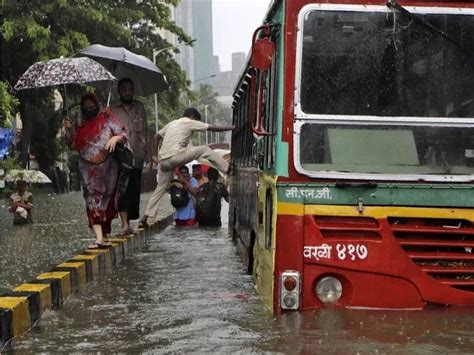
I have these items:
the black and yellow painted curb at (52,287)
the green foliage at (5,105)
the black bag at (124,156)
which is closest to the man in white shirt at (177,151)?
→ the black and yellow painted curb at (52,287)

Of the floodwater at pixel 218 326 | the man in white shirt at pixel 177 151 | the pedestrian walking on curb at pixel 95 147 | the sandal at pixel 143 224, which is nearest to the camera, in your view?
the floodwater at pixel 218 326

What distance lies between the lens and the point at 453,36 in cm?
538

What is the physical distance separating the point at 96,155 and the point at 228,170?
3.38 metres

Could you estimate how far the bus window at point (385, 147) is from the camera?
529 centimetres

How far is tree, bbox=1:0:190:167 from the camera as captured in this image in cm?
2264

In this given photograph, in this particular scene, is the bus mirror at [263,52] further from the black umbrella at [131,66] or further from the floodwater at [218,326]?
the black umbrella at [131,66]

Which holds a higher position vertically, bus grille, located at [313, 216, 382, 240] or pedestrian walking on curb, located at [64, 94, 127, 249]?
pedestrian walking on curb, located at [64, 94, 127, 249]

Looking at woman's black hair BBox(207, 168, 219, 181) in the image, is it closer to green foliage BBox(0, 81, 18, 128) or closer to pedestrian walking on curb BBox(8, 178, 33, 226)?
pedestrian walking on curb BBox(8, 178, 33, 226)

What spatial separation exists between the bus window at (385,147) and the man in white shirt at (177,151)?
5.94 m

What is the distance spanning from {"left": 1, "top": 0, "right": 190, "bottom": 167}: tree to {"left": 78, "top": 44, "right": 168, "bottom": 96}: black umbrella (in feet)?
35.9

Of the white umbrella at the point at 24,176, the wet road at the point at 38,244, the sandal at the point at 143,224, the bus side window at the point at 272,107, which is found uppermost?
the bus side window at the point at 272,107

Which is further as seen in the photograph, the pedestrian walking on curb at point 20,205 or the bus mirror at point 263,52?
the pedestrian walking on curb at point 20,205

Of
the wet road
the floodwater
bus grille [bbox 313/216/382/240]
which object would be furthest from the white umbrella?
bus grille [bbox 313/216/382/240]

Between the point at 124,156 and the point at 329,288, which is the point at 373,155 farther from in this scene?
the point at 124,156
